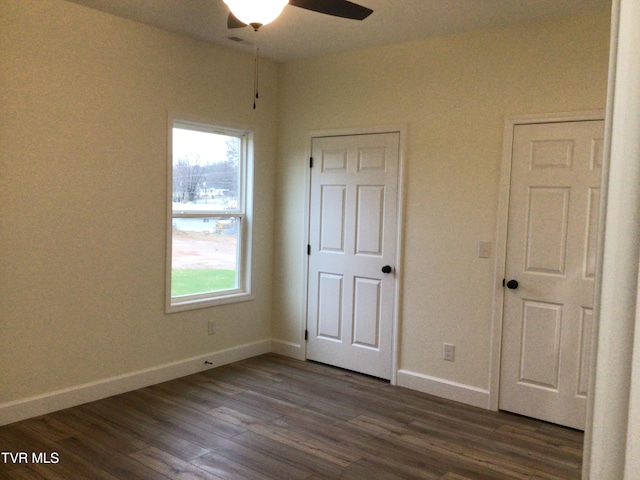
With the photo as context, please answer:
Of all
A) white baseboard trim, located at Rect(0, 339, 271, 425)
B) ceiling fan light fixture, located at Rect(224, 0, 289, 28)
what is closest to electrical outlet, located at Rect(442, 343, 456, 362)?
white baseboard trim, located at Rect(0, 339, 271, 425)

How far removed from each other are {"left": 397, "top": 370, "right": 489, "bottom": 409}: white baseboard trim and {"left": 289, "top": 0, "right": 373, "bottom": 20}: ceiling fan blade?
2.79 metres

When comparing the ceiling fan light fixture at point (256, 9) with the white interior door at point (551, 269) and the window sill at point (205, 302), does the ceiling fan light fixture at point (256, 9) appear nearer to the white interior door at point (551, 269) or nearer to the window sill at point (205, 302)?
the white interior door at point (551, 269)

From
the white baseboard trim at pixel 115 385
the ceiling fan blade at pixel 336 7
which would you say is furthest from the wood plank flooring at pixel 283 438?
the ceiling fan blade at pixel 336 7

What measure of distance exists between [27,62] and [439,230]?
10.1ft

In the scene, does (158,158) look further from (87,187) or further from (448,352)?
(448,352)

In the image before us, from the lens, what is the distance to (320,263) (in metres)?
4.92

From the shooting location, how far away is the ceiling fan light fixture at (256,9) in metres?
2.27

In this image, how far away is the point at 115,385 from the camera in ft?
13.1

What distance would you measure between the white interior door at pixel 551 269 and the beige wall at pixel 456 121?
0.16 metres

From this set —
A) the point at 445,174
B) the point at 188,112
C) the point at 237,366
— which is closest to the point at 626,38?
the point at 445,174

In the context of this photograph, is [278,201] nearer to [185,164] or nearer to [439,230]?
[185,164]

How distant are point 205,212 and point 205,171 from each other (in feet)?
1.18

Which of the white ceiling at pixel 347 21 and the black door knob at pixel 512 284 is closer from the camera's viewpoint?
the white ceiling at pixel 347 21

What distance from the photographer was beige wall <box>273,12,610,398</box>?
3621 millimetres
